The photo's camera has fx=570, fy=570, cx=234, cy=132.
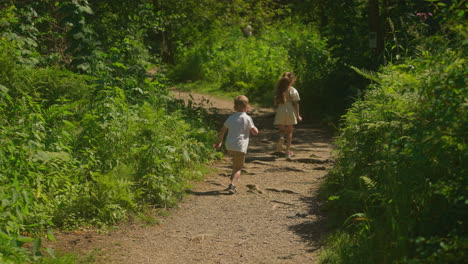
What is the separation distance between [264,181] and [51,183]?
3575 millimetres

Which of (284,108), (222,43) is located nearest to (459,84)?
(284,108)

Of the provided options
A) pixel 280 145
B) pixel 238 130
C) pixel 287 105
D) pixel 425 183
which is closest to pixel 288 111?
pixel 287 105

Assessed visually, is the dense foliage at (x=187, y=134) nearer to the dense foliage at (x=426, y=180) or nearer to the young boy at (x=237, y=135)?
the dense foliage at (x=426, y=180)

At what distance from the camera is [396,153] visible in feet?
14.4

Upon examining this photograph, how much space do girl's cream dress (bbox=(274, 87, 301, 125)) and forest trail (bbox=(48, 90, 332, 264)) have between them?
3.70 ft

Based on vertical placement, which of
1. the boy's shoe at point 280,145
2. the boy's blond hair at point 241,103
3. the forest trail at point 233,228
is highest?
the boy's blond hair at point 241,103

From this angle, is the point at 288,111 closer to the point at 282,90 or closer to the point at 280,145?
the point at 282,90

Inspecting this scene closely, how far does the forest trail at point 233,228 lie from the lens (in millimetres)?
5508

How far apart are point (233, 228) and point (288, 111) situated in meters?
4.34

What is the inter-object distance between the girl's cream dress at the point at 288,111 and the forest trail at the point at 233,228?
3.70ft

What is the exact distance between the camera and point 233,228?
6.45 m

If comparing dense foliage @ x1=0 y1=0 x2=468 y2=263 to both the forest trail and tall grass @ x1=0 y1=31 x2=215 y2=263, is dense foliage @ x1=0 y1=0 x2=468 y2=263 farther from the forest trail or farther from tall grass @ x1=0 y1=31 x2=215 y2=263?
the forest trail

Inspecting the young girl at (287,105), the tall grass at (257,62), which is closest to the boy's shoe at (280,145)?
the young girl at (287,105)

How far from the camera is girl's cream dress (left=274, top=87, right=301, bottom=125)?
33.9ft
